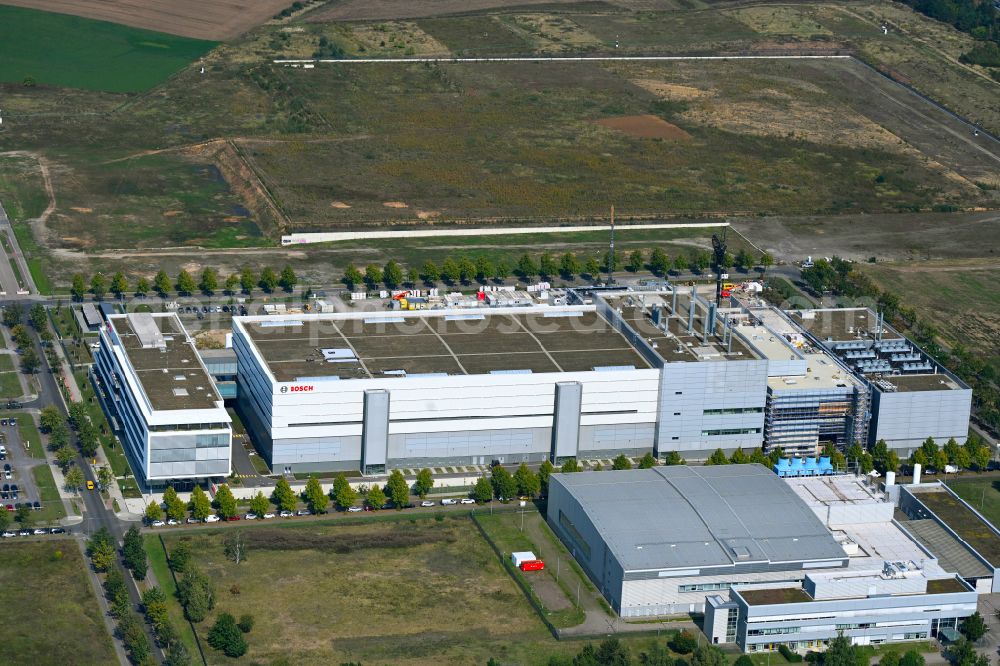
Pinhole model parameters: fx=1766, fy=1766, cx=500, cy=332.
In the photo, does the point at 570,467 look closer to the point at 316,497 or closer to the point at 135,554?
the point at 316,497

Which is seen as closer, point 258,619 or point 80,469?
point 258,619

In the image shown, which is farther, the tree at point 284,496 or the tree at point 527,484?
the tree at point 527,484

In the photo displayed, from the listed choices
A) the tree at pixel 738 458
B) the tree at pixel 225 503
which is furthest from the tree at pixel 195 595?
the tree at pixel 738 458

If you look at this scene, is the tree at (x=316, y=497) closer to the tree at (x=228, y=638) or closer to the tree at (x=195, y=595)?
the tree at (x=195, y=595)

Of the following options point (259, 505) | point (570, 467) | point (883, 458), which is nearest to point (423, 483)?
point (570, 467)

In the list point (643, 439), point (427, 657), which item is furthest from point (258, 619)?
point (643, 439)

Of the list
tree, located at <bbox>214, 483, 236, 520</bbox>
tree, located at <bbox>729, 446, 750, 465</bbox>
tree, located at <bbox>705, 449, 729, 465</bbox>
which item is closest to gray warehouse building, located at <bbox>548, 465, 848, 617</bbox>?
tree, located at <bbox>729, 446, 750, 465</bbox>

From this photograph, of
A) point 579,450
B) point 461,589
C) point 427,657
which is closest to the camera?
point 427,657

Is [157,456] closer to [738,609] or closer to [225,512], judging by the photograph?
[225,512]
